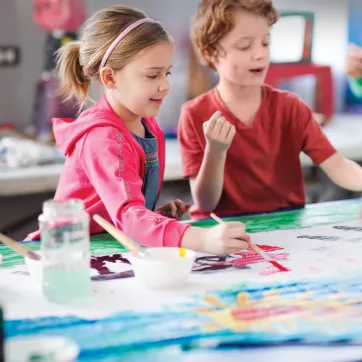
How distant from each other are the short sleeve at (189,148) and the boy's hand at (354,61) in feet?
2.48

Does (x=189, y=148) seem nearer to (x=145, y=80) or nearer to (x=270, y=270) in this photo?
(x=145, y=80)

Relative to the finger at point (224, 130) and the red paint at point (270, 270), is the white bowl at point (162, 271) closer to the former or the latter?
the red paint at point (270, 270)

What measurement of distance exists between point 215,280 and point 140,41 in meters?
0.56

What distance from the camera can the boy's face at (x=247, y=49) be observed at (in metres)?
1.90

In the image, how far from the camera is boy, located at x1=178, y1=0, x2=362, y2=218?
191cm

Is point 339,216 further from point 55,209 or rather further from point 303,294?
point 55,209

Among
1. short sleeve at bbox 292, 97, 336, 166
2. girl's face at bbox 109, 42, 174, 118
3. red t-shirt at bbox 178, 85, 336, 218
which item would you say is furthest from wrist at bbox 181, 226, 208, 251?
short sleeve at bbox 292, 97, 336, 166

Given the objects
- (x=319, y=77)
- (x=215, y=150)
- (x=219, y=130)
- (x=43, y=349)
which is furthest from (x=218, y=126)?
(x=319, y=77)

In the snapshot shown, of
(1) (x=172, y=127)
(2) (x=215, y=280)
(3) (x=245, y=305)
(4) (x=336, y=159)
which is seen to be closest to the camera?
(3) (x=245, y=305)

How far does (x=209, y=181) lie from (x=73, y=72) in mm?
448

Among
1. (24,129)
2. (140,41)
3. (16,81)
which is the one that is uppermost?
(140,41)

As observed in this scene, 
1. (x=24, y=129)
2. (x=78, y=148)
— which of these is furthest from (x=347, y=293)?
(x=24, y=129)

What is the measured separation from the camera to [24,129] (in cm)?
314

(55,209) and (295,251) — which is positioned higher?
(55,209)
